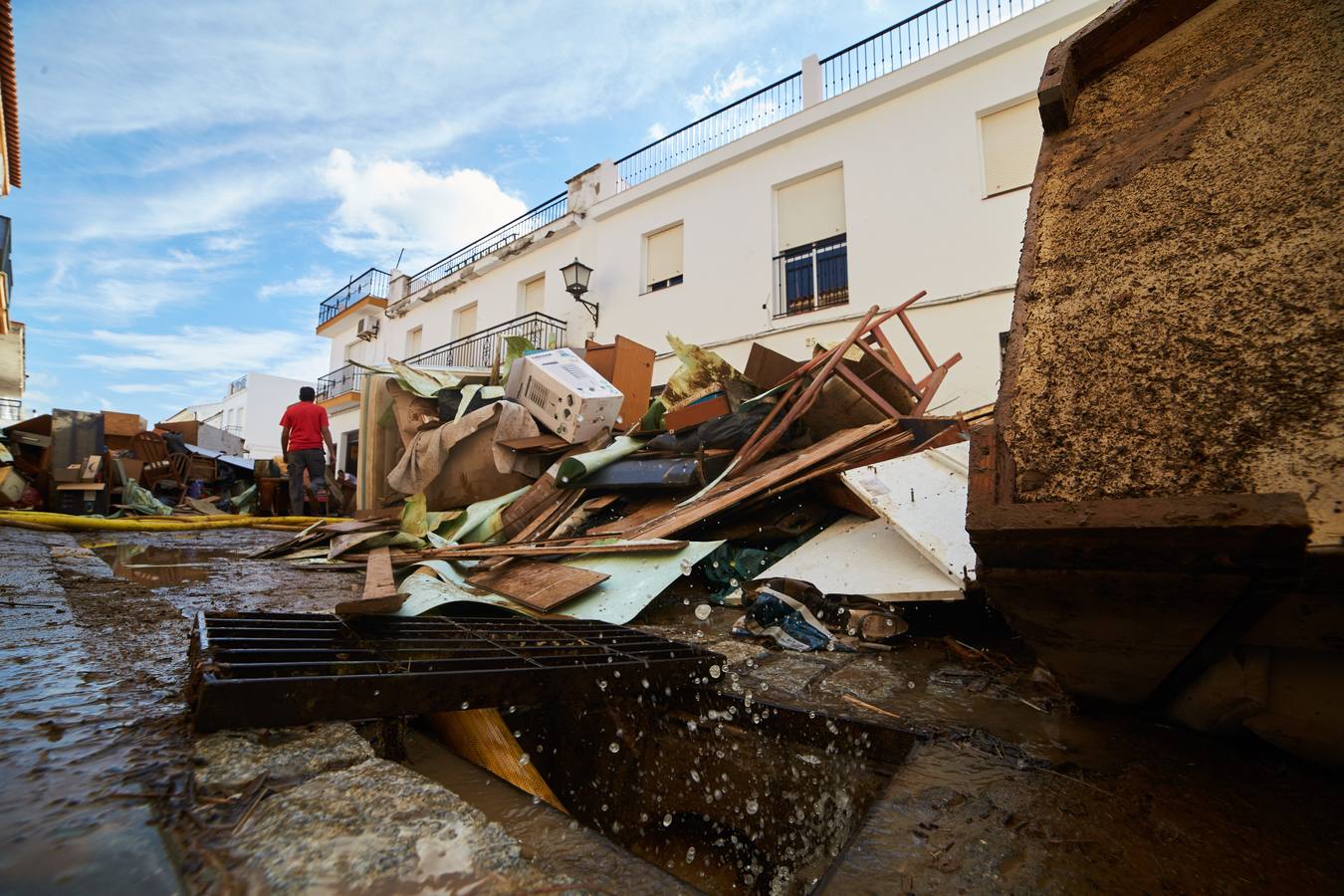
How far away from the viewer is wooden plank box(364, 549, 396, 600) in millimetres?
2535

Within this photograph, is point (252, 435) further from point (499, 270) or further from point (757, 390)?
point (757, 390)

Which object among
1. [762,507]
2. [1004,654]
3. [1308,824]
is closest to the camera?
[1308,824]

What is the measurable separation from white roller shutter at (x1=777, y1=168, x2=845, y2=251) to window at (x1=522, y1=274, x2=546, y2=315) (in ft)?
19.3

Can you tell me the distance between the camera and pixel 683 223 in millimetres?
10539

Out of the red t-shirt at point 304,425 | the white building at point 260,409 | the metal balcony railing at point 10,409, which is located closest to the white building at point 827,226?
the red t-shirt at point 304,425

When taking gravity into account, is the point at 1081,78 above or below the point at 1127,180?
above

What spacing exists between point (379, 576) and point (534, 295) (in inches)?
444

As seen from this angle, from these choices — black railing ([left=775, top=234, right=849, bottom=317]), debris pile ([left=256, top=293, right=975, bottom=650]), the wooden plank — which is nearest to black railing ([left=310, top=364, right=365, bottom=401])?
debris pile ([left=256, top=293, right=975, bottom=650])

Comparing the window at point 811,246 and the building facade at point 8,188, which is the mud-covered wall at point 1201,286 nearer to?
the window at point 811,246

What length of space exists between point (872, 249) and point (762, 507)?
633 cm

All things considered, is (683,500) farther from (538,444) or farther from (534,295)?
(534,295)

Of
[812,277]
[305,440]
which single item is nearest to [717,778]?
[305,440]

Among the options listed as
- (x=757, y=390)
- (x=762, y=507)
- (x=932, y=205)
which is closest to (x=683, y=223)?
(x=932, y=205)

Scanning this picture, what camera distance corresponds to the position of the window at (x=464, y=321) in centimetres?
1460
